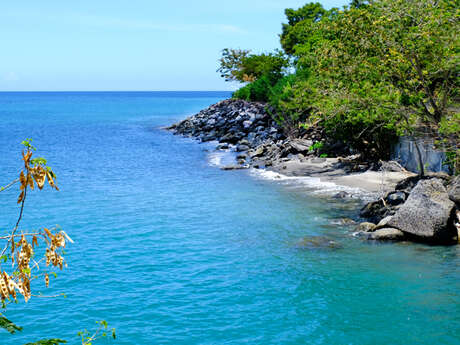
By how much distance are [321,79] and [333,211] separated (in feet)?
25.1

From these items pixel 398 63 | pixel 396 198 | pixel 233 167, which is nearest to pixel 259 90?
pixel 233 167

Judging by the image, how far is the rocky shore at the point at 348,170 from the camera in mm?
22125

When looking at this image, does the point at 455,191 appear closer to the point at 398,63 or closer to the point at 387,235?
the point at 387,235

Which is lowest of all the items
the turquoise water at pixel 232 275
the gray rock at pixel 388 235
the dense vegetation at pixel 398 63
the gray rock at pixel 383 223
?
the turquoise water at pixel 232 275

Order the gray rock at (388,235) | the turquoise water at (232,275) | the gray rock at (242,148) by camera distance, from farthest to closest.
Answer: the gray rock at (242,148) → the gray rock at (388,235) → the turquoise water at (232,275)

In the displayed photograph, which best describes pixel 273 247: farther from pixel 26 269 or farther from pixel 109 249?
pixel 26 269

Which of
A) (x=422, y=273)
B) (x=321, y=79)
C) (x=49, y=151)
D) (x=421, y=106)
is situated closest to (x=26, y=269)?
(x=422, y=273)

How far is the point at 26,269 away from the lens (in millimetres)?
6324

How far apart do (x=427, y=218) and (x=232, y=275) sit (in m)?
9.00

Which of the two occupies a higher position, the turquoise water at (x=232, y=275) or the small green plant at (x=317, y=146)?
the small green plant at (x=317, y=146)

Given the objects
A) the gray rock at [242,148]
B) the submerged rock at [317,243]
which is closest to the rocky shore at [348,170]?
the gray rock at [242,148]

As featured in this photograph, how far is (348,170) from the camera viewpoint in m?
38.0

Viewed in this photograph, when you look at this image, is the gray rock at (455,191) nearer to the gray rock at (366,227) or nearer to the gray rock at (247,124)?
the gray rock at (366,227)

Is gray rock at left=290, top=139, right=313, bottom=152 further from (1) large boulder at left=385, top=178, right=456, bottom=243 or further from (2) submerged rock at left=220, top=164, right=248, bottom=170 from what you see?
(1) large boulder at left=385, top=178, right=456, bottom=243
